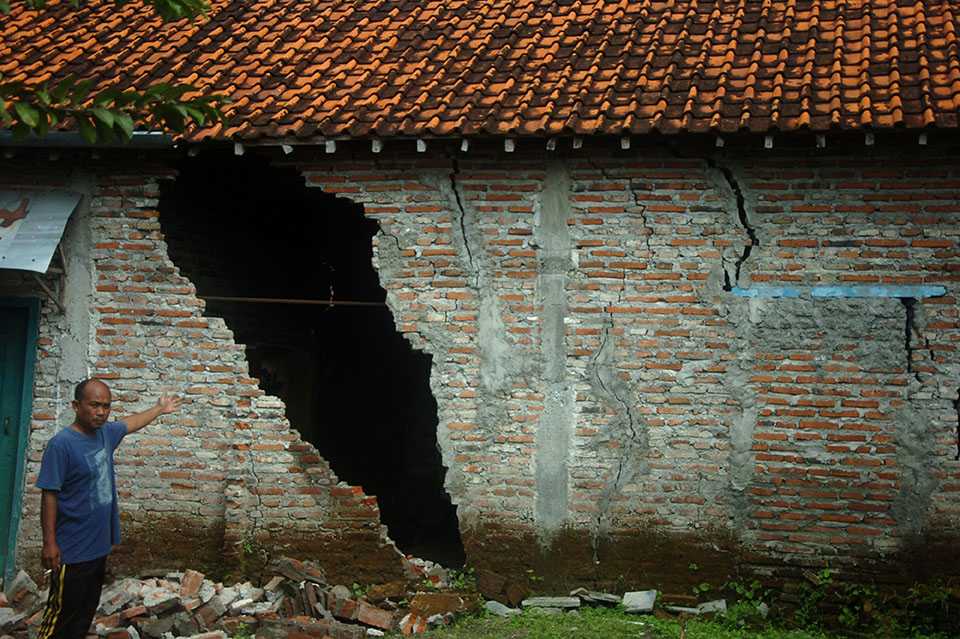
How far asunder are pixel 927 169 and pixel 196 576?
20.1 ft

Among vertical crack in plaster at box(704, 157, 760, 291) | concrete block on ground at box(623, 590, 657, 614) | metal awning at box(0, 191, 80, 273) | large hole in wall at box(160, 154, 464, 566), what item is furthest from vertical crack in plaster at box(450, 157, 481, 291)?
metal awning at box(0, 191, 80, 273)

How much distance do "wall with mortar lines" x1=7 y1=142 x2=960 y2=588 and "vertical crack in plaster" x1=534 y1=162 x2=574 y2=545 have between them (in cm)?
2

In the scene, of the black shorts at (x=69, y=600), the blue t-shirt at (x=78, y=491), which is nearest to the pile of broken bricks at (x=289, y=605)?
the black shorts at (x=69, y=600)

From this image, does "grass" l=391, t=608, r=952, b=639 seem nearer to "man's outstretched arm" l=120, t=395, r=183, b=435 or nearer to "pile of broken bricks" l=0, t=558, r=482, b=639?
"pile of broken bricks" l=0, t=558, r=482, b=639

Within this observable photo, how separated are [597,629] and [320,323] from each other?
5129 millimetres

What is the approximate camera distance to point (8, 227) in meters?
8.10

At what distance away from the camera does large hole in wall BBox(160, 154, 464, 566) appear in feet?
29.2

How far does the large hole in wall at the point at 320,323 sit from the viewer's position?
29.2ft

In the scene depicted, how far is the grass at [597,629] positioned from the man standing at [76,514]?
7.47 feet

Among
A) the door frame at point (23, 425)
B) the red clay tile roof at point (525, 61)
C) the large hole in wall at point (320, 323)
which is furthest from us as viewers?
the large hole in wall at point (320, 323)

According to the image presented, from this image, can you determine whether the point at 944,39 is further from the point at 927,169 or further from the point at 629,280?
the point at 629,280

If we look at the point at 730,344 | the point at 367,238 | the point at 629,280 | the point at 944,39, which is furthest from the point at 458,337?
the point at 944,39

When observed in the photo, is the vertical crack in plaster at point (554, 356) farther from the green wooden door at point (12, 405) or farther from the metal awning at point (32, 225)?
the green wooden door at point (12, 405)

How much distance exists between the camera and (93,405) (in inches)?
232
